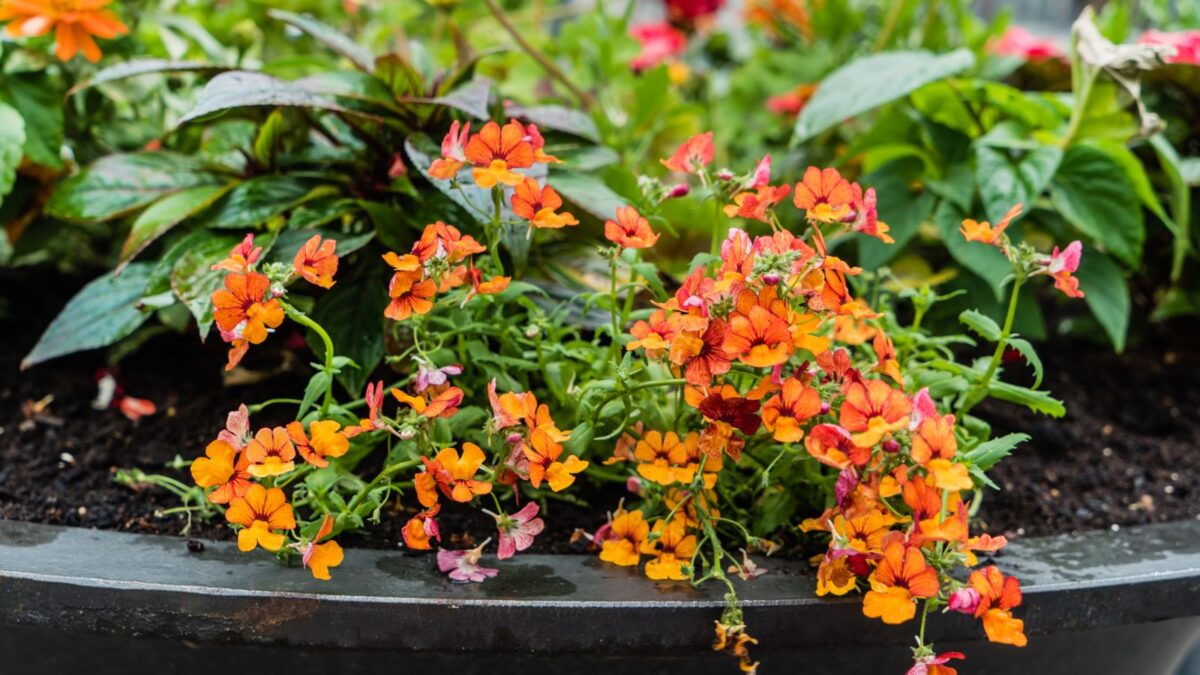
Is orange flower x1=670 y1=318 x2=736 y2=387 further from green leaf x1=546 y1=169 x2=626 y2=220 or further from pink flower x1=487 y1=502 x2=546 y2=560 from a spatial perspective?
green leaf x1=546 y1=169 x2=626 y2=220

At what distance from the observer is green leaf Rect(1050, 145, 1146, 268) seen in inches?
49.3

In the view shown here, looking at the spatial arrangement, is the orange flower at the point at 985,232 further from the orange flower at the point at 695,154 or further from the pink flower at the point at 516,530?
the pink flower at the point at 516,530

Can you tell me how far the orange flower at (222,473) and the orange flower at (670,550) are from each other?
29 cm

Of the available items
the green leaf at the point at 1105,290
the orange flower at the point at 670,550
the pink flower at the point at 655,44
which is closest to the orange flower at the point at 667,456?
the orange flower at the point at 670,550

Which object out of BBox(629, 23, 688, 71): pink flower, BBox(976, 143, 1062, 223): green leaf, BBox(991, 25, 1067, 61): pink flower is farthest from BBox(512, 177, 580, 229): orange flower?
BBox(629, 23, 688, 71): pink flower

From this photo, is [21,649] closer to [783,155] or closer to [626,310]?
[626,310]

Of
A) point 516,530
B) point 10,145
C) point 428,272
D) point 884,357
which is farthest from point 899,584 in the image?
point 10,145

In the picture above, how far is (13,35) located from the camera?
108 centimetres

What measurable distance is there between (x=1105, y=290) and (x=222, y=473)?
968 mm

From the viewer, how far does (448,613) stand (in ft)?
2.56

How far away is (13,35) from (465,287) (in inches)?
20.6

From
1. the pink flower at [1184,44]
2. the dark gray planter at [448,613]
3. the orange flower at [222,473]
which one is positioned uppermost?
the pink flower at [1184,44]

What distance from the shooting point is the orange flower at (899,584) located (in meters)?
0.74

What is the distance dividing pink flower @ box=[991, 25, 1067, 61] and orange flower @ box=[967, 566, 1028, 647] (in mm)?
A: 1105
